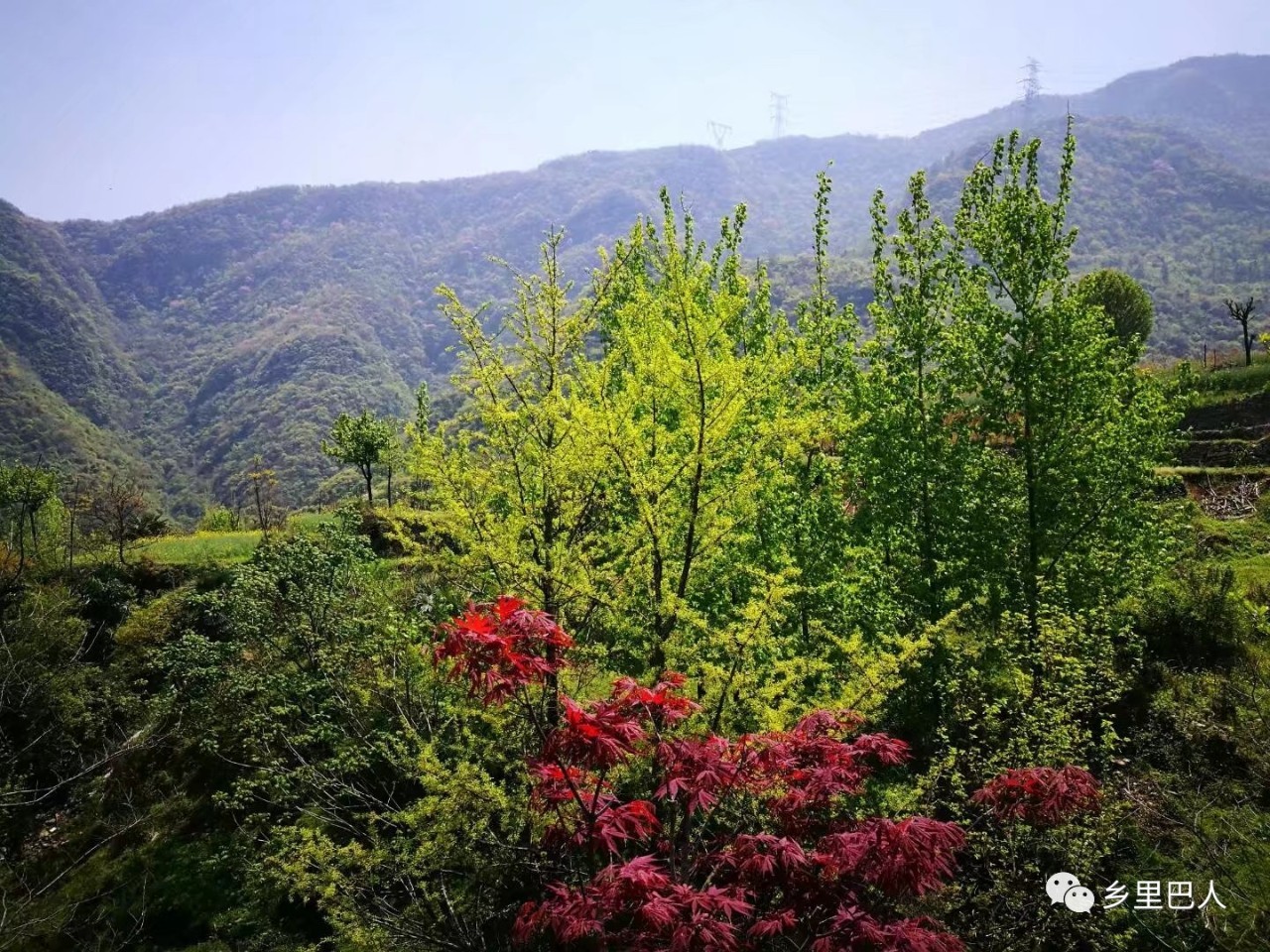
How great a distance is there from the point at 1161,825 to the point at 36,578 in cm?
2196

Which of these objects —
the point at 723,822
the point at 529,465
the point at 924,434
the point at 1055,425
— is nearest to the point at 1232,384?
the point at 1055,425

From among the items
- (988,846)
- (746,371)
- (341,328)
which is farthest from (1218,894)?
(341,328)

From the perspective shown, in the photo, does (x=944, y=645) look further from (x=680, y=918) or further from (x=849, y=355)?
(x=680, y=918)

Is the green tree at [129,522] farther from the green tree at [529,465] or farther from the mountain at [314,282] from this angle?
the mountain at [314,282]

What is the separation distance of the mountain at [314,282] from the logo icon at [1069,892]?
140 feet

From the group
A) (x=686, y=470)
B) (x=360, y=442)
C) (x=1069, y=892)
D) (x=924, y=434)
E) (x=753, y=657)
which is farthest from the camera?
(x=360, y=442)

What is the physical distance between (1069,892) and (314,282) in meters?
144

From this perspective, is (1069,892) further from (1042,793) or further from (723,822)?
(723,822)

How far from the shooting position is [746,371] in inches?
241

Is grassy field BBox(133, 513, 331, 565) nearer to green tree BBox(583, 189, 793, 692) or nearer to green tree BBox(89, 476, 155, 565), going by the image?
green tree BBox(89, 476, 155, 565)

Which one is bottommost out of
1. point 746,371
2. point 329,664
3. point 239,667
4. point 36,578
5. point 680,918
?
point 36,578

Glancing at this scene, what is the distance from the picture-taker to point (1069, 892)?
16.3ft

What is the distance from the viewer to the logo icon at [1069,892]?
193 inches

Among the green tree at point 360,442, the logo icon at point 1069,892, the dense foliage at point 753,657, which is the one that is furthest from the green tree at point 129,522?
the logo icon at point 1069,892
